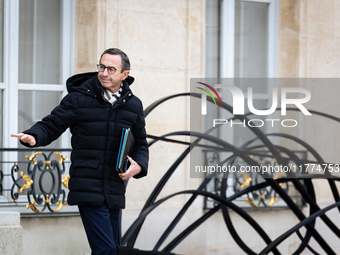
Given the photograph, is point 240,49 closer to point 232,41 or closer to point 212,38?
point 232,41

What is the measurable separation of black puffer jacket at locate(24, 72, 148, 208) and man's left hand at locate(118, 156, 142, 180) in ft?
0.15

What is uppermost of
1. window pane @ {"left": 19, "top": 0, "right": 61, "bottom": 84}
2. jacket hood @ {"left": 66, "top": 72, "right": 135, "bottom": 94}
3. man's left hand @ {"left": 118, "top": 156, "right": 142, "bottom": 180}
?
window pane @ {"left": 19, "top": 0, "right": 61, "bottom": 84}

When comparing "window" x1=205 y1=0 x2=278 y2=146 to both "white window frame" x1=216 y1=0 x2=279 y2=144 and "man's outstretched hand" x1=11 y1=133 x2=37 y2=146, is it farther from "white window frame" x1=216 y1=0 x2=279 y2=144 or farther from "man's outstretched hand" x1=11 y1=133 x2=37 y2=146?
"man's outstretched hand" x1=11 y1=133 x2=37 y2=146

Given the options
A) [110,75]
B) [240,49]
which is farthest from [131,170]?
[240,49]

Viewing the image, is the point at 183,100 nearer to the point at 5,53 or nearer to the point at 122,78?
the point at 5,53

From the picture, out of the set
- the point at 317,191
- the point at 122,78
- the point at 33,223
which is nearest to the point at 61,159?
the point at 33,223

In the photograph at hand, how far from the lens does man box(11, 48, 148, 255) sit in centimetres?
238

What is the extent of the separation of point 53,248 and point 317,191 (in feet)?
9.27

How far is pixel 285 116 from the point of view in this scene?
5.81m

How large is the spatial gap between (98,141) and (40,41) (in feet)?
9.09

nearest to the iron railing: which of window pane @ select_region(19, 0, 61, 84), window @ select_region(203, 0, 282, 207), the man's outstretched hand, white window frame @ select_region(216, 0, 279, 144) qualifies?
window pane @ select_region(19, 0, 61, 84)

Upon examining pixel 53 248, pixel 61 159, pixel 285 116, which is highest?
pixel 285 116

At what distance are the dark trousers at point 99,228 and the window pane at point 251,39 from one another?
3620 millimetres

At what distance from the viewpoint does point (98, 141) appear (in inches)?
94.8
